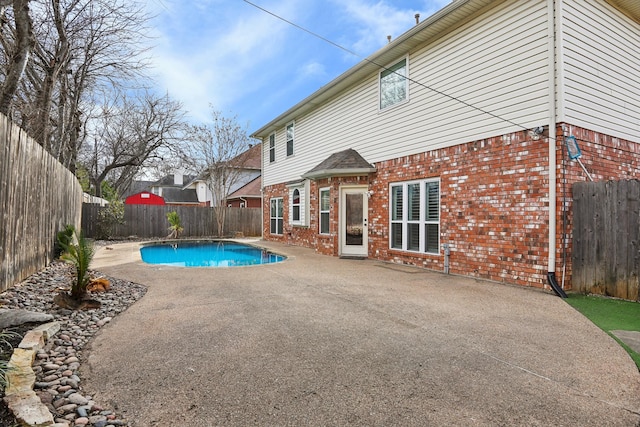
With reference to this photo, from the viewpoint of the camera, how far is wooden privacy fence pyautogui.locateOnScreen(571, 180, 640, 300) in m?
5.31

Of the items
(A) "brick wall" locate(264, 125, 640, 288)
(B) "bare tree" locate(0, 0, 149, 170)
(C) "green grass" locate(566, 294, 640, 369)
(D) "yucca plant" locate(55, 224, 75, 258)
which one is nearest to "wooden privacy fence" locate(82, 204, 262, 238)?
(B) "bare tree" locate(0, 0, 149, 170)

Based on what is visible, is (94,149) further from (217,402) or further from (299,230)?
(217,402)

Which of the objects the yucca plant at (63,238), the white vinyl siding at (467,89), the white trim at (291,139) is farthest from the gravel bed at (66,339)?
the white trim at (291,139)

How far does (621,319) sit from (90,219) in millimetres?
19295

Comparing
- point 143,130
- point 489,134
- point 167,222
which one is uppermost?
point 143,130

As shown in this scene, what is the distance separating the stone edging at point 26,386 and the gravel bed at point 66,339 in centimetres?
7

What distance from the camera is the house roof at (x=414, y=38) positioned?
22.8 ft

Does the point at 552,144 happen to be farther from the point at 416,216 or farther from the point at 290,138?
the point at 290,138

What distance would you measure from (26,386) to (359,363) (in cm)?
240

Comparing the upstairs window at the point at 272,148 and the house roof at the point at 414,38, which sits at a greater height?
the house roof at the point at 414,38

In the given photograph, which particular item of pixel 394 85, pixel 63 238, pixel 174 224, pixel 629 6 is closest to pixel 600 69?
pixel 629 6

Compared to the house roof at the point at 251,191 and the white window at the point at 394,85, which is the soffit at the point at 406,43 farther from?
the house roof at the point at 251,191

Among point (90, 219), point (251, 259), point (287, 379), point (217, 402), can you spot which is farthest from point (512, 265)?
point (90, 219)

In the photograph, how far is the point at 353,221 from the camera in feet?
34.4
